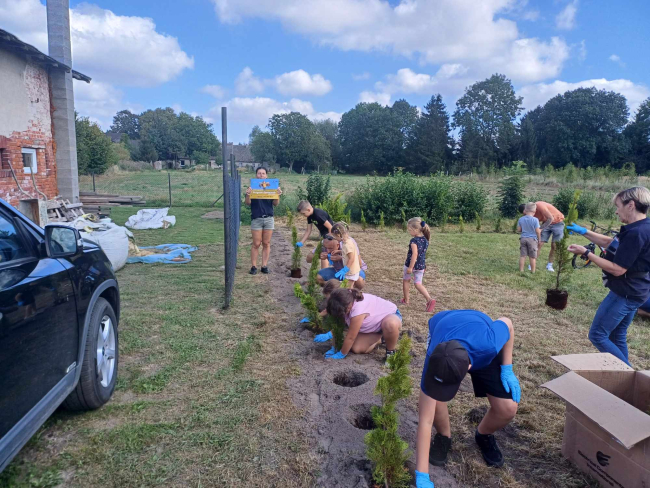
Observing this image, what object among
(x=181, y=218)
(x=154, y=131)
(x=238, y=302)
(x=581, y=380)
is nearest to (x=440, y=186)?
(x=181, y=218)

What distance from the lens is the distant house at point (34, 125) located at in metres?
9.81

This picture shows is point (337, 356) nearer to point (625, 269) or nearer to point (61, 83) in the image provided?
point (625, 269)

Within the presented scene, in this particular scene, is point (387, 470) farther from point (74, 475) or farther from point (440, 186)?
point (440, 186)

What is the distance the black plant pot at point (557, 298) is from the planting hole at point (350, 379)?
3.78 meters

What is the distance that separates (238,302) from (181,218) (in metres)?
10.6

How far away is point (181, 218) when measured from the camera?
15.8 meters

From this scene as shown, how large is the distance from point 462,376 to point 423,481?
698 mm

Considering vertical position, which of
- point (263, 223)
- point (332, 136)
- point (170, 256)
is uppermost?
point (332, 136)

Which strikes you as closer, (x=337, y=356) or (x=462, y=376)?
(x=462, y=376)

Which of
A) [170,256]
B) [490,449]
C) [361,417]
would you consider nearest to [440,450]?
[490,449]

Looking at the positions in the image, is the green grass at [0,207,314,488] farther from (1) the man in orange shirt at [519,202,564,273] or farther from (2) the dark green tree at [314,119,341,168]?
(2) the dark green tree at [314,119,341,168]

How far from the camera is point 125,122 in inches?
3999

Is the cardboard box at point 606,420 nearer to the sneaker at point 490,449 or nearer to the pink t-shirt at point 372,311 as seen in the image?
the sneaker at point 490,449

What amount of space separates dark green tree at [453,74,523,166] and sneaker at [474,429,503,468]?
57624 millimetres
